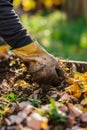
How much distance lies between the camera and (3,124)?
298 cm

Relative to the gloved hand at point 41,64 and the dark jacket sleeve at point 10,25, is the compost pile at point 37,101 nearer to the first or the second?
the gloved hand at point 41,64

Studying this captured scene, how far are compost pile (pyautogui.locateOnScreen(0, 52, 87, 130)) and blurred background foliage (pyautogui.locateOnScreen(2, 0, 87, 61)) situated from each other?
3.07m

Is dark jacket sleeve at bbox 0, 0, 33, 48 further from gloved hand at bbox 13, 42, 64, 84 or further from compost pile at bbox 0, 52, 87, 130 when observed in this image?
→ compost pile at bbox 0, 52, 87, 130

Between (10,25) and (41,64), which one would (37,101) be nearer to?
(41,64)

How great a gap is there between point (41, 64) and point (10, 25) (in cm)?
36

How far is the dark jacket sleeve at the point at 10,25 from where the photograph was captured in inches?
142

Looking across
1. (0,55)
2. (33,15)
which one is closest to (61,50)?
(0,55)

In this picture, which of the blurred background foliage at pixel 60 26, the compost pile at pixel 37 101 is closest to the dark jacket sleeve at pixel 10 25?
the compost pile at pixel 37 101

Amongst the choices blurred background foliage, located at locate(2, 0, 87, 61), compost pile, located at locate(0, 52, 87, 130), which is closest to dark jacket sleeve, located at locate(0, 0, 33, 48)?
compost pile, located at locate(0, 52, 87, 130)

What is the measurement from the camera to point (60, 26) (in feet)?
36.7

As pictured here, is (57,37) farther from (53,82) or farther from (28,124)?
(28,124)

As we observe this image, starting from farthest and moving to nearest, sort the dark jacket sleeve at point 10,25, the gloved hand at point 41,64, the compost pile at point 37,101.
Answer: the gloved hand at point 41,64 → the dark jacket sleeve at point 10,25 → the compost pile at point 37,101

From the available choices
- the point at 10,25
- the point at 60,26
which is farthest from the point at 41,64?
the point at 60,26

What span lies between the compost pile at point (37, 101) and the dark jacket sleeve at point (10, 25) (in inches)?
13.7
